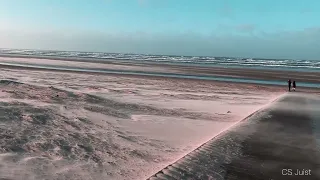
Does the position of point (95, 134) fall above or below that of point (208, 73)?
above

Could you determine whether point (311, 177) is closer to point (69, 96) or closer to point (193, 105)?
point (193, 105)

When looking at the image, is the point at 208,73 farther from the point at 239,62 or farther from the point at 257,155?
the point at 239,62

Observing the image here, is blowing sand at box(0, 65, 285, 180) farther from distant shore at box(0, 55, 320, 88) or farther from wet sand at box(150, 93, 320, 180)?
distant shore at box(0, 55, 320, 88)

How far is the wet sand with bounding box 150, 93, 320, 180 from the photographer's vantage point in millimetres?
6258

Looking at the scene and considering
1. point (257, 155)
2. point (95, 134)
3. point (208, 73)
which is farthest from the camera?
point (208, 73)

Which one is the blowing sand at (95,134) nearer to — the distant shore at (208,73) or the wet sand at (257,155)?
the wet sand at (257,155)

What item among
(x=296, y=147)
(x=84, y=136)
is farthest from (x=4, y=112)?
(x=296, y=147)

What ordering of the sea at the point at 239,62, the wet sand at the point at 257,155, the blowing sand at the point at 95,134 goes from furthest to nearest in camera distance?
the sea at the point at 239,62 < the blowing sand at the point at 95,134 < the wet sand at the point at 257,155

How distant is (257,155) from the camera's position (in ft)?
24.6

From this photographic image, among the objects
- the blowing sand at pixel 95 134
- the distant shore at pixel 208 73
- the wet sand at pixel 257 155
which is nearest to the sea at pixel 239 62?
the distant shore at pixel 208 73

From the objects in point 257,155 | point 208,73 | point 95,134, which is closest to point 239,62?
point 208,73

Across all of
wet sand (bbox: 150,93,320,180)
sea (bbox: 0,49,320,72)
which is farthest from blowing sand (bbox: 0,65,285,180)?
sea (bbox: 0,49,320,72)

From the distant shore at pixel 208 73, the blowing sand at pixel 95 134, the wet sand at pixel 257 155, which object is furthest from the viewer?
the distant shore at pixel 208 73

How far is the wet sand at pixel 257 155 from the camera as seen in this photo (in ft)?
20.5
